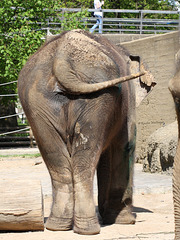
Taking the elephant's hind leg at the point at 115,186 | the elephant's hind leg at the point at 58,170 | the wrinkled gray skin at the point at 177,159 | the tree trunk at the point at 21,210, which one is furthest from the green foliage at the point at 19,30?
the wrinkled gray skin at the point at 177,159

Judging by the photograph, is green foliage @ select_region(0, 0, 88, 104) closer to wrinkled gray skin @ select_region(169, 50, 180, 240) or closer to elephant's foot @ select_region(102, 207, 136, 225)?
elephant's foot @ select_region(102, 207, 136, 225)

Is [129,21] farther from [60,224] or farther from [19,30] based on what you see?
[60,224]

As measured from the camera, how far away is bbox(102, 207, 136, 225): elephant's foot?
5.38 meters

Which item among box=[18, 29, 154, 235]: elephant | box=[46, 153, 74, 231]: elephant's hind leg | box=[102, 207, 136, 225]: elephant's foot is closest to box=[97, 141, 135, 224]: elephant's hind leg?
box=[102, 207, 136, 225]: elephant's foot

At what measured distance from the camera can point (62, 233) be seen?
4.55 meters

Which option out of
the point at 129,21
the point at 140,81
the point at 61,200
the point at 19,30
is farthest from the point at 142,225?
the point at 129,21

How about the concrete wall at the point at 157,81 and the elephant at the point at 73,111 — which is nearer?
the elephant at the point at 73,111

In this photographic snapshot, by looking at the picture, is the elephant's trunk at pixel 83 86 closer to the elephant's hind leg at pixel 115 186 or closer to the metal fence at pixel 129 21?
the elephant's hind leg at pixel 115 186

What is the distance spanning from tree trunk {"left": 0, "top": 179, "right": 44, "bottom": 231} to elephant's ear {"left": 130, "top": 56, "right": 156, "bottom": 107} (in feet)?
5.06

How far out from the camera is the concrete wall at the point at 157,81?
10555 millimetres

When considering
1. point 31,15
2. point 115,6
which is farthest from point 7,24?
point 115,6

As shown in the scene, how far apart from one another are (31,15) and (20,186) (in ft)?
39.8

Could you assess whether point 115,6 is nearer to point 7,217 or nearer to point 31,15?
point 31,15

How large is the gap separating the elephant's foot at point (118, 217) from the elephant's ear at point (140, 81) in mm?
1134
